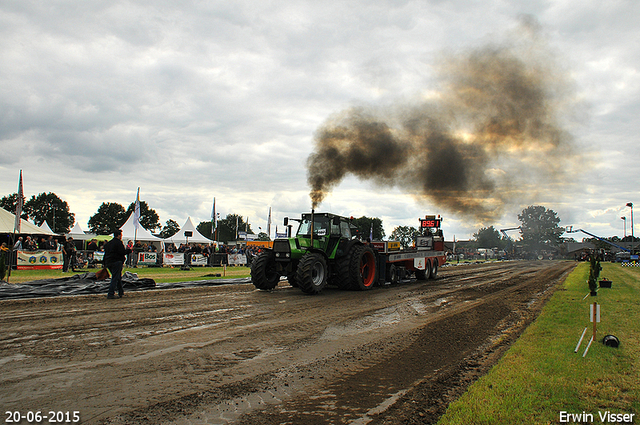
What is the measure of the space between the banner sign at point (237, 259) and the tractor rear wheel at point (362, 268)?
14907mm

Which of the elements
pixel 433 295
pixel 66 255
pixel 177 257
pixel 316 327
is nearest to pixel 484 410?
pixel 316 327

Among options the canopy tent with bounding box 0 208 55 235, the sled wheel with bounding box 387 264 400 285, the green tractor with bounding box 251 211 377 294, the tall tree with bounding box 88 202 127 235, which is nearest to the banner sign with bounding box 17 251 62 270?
the canopy tent with bounding box 0 208 55 235

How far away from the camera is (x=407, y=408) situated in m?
3.67

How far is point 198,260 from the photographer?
25.7 meters

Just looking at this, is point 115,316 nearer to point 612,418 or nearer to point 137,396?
point 137,396

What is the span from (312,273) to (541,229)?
11240 centimetres

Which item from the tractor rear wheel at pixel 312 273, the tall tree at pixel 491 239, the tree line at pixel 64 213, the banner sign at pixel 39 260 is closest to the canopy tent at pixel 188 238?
the banner sign at pixel 39 260

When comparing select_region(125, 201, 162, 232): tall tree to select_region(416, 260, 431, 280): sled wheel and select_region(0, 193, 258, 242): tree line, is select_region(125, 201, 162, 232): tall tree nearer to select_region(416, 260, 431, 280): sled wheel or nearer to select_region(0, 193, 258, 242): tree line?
select_region(0, 193, 258, 242): tree line

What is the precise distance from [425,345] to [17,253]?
20018 millimetres

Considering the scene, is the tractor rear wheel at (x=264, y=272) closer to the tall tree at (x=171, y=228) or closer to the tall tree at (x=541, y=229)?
the tall tree at (x=541, y=229)

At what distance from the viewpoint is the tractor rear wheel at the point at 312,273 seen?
37.4 ft

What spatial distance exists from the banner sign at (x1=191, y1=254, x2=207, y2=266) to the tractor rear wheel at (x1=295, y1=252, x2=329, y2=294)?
15009mm

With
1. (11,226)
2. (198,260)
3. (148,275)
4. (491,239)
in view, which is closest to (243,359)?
(148,275)

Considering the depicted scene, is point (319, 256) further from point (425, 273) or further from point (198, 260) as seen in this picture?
point (198, 260)
